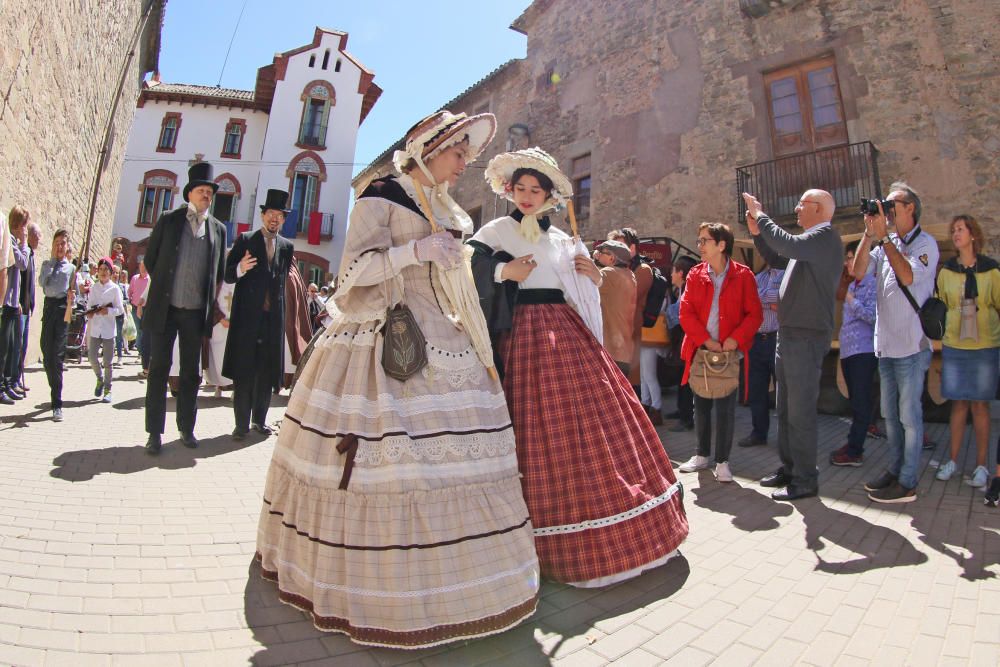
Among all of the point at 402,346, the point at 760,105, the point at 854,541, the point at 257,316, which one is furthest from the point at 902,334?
the point at 760,105

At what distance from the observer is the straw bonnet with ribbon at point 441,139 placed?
236 centimetres

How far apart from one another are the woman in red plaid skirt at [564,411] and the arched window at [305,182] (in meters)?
22.3

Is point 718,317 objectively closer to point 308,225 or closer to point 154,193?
point 308,225

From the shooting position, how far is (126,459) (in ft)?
12.0

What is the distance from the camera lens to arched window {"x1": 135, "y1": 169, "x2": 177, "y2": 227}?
77.3ft

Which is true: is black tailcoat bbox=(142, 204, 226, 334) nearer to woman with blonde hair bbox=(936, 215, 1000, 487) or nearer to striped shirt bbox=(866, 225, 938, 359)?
striped shirt bbox=(866, 225, 938, 359)

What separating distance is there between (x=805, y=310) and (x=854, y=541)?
1.40 metres

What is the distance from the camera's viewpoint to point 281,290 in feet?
15.0

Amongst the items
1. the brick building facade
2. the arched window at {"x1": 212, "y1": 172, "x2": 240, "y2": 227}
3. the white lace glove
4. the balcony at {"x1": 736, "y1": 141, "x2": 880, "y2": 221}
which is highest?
the arched window at {"x1": 212, "y1": 172, "x2": 240, "y2": 227}

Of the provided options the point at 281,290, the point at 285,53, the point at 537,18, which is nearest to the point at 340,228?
the point at 285,53

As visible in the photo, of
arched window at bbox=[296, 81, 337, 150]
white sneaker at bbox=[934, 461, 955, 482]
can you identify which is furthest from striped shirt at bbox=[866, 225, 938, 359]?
arched window at bbox=[296, 81, 337, 150]

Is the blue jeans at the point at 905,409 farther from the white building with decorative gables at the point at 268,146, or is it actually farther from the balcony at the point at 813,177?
the white building with decorative gables at the point at 268,146

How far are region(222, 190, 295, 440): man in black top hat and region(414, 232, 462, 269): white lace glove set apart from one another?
8.49 ft

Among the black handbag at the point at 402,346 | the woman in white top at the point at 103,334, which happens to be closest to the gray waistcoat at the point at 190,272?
the black handbag at the point at 402,346
